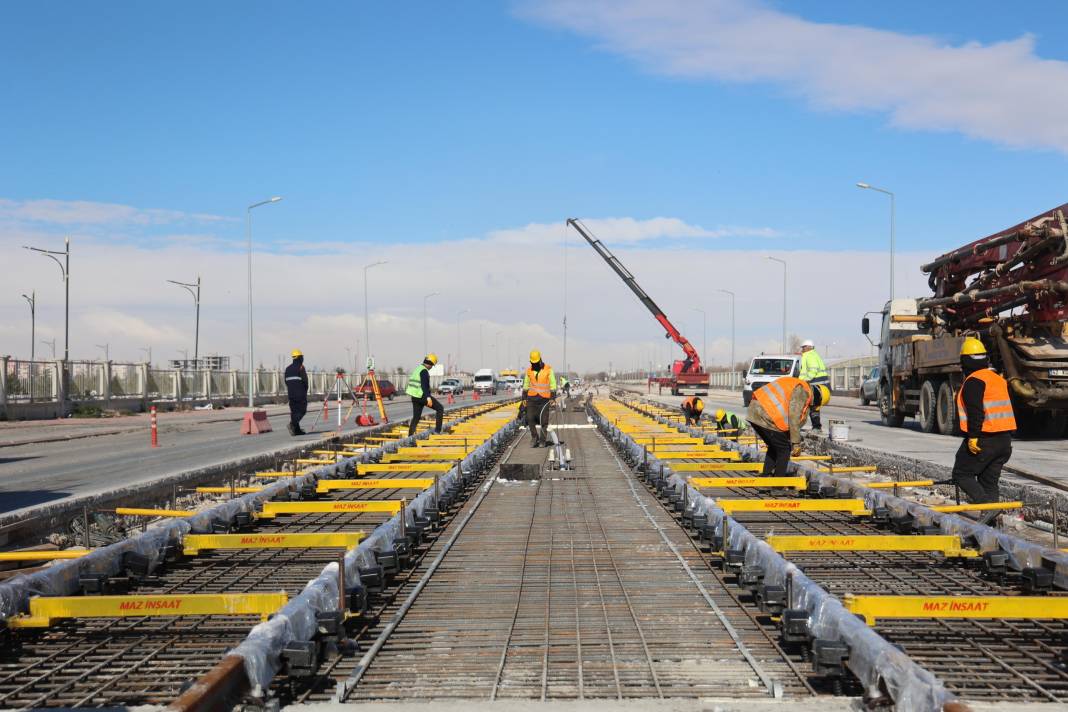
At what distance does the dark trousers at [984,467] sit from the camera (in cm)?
848

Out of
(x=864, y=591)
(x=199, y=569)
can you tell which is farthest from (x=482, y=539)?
(x=864, y=591)

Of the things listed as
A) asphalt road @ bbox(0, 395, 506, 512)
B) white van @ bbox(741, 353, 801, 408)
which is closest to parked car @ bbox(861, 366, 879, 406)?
white van @ bbox(741, 353, 801, 408)

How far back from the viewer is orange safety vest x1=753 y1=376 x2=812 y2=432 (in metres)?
10.3

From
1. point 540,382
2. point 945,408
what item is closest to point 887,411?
point 945,408

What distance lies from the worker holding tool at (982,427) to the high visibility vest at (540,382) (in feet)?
29.0

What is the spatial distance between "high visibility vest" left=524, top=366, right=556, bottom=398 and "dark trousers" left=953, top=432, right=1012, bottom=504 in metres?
8.86

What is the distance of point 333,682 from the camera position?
4.82 meters

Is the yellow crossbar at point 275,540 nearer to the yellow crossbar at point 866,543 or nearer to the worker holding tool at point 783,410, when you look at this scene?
the yellow crossbar at point 866,543

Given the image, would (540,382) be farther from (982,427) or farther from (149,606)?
(149,606)

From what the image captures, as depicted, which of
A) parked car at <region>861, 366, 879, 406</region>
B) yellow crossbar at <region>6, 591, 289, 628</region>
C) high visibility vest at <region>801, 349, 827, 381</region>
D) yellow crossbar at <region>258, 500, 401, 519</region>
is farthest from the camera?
parked car at <region>861, 366, 879, 406</region>

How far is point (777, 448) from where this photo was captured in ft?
35.4

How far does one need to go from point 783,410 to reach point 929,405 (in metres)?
14.2

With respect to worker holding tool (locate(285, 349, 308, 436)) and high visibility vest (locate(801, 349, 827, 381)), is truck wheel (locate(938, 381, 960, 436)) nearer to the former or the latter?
high visibility vest (locate(801, 349, 827, 381))

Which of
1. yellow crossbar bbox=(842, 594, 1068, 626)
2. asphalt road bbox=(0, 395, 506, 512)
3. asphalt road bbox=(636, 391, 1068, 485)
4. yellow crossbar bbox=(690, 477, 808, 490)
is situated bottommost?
asphalt road bbox=(0, 395, 506, 512)
